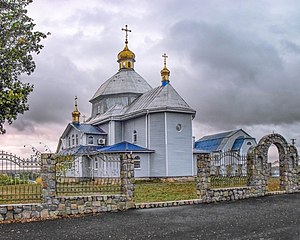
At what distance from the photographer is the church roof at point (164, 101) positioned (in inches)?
939

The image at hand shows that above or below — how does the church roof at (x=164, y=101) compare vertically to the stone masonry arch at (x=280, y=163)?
above

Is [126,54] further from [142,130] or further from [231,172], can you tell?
[231,172]

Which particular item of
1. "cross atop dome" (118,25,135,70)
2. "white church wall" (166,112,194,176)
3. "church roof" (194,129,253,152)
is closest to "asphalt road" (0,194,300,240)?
"white church wall" (166,112,194,176)

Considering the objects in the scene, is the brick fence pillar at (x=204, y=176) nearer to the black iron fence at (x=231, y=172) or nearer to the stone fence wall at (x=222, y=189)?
the stone fence wall at (x=222, y=189)

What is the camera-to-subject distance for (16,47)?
13898mm

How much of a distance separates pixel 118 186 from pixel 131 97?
63.3 ft

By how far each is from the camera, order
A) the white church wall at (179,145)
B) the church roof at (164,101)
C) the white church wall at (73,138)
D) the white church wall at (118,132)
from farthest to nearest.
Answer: the white church wall at (73,138) < the white church wall at (118,132) < the church roof at (164,101) < the white church wall at (179,145)

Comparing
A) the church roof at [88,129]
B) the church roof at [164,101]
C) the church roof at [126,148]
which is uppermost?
the church roof at [164,101]

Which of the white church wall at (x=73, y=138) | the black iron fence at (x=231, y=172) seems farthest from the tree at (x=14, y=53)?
the white church wall at (x=73, y=138)

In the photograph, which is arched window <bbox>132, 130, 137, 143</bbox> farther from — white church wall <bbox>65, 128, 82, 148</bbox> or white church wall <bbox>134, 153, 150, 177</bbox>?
white church wall <bbox>65, 128, 82, 148</bbox>

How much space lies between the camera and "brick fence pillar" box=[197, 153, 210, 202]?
1213 centimetres

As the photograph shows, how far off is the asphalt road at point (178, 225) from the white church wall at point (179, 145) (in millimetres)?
12352

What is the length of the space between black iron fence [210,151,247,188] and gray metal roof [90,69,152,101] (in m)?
16.6

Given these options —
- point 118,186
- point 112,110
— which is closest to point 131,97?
point 112,110
